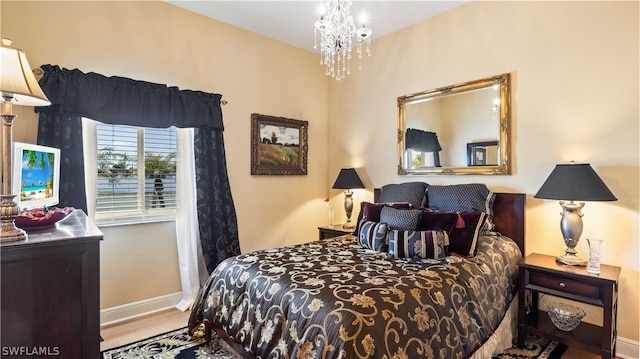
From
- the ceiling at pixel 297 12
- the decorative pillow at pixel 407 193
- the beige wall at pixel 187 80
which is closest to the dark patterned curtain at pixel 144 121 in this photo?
the beige wall at pixel 187 80

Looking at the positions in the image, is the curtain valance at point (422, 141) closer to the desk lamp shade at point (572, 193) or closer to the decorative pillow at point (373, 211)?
the decorative pillow at point (373, 211)

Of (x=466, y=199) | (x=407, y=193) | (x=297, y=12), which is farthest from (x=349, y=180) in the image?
(x=297, y=12)

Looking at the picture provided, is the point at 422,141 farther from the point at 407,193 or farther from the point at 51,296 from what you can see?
the point at 51,296

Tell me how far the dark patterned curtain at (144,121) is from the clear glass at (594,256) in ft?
9.68

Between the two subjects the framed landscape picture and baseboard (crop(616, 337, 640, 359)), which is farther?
the framed landscape picture

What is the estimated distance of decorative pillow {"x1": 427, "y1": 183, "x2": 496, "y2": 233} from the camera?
108 inches

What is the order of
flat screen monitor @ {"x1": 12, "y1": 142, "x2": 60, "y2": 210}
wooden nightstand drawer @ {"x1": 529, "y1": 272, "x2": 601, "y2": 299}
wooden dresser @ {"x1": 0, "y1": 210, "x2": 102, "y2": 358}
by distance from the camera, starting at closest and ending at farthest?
1. wooden dresser @ {"x1": 0, "y1": 210, "x2": 102, "y2": 358}
2. flat screen monitor @ {"x1": 12, "y1": 142, "x2": 60, "y2": 210}
3. wooden nightstand drawer @ {"x1": 529, "y1": 272, "x2": 601, "y2": 299}

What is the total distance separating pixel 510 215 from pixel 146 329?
319cm

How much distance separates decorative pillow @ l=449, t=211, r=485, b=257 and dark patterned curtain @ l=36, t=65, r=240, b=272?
2160mm

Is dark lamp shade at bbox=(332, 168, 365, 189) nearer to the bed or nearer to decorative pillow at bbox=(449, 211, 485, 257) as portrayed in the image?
the bed

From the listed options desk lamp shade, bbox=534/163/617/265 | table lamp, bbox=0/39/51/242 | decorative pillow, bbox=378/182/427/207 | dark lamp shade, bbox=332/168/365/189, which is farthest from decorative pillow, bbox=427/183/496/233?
table lamp, bbox=0/39/51/242

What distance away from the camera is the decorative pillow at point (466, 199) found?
275cm

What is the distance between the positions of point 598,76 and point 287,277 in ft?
8.57

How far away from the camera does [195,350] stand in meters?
2.32
